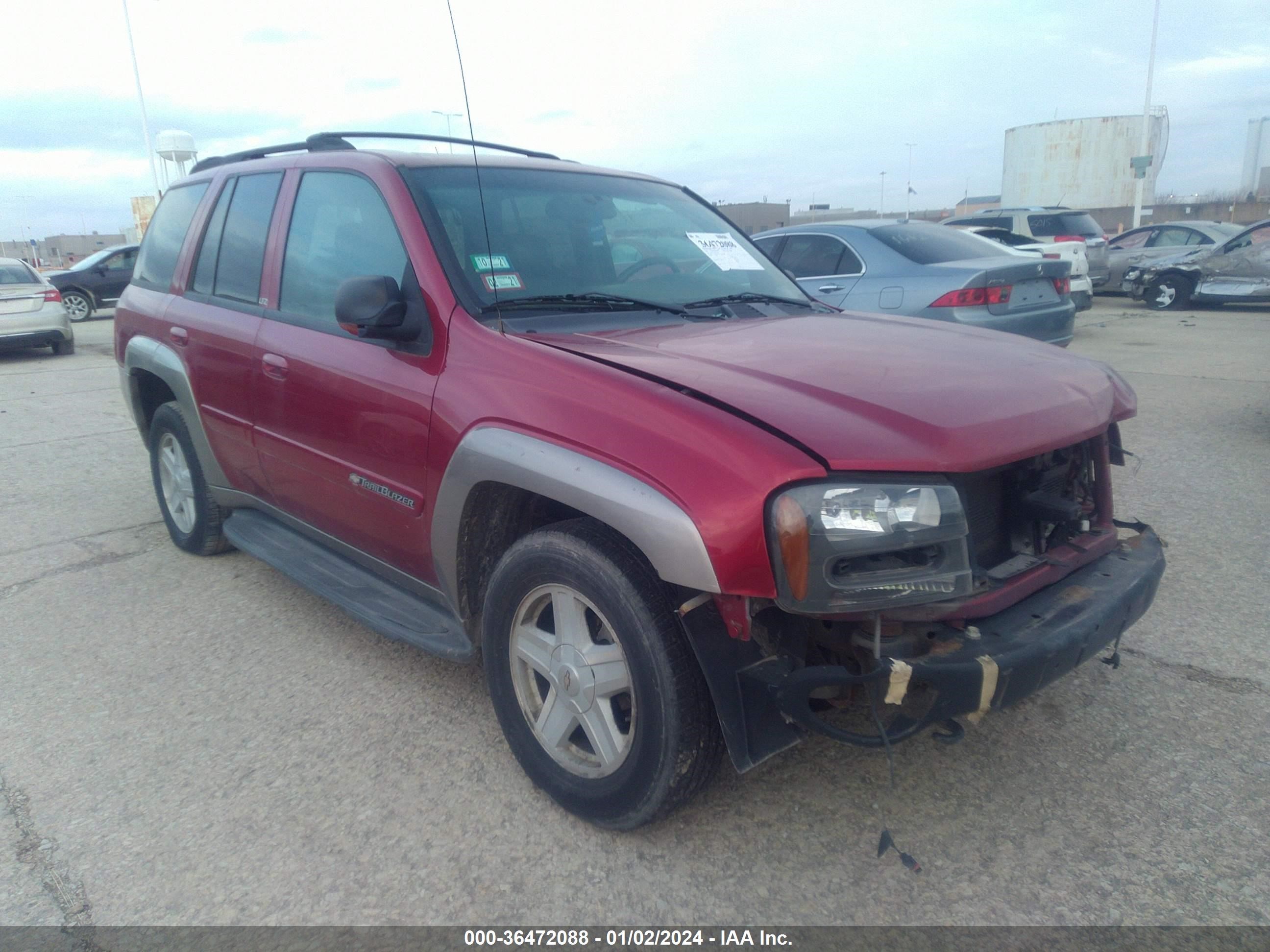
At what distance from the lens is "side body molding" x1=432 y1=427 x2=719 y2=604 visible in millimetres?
1970

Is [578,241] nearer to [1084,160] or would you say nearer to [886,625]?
[886,625]

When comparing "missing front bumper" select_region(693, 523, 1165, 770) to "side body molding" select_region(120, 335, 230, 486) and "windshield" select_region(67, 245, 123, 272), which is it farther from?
"windshield" select_region(67, 245, 123, 272)

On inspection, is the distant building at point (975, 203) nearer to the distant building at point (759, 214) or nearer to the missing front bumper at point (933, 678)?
the distant building at point (759, 214)

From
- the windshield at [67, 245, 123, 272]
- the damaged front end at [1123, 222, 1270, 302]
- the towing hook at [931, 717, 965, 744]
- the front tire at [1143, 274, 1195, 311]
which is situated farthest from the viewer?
the windshield at [67, 245, 123, 272]

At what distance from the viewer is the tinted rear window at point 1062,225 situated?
46.7 feet

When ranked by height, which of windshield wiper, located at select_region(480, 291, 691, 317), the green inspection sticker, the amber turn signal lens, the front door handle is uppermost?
the green inspection sticker

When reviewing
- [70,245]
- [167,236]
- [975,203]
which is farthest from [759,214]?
[70,245]

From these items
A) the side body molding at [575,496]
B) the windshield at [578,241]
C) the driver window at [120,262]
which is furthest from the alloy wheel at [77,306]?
the side body molding at [575,496]

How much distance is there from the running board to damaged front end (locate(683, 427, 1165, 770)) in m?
0.99

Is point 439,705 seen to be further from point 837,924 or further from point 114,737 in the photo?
point 837,924

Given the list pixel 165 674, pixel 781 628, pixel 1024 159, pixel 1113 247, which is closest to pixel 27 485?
pixel 165 674

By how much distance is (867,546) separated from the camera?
193cm

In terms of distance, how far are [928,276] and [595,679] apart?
5.20 metres

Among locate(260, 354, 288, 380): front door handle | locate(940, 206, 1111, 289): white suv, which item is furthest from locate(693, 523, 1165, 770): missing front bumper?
locate(940, 206, 1111, 289): white suv
